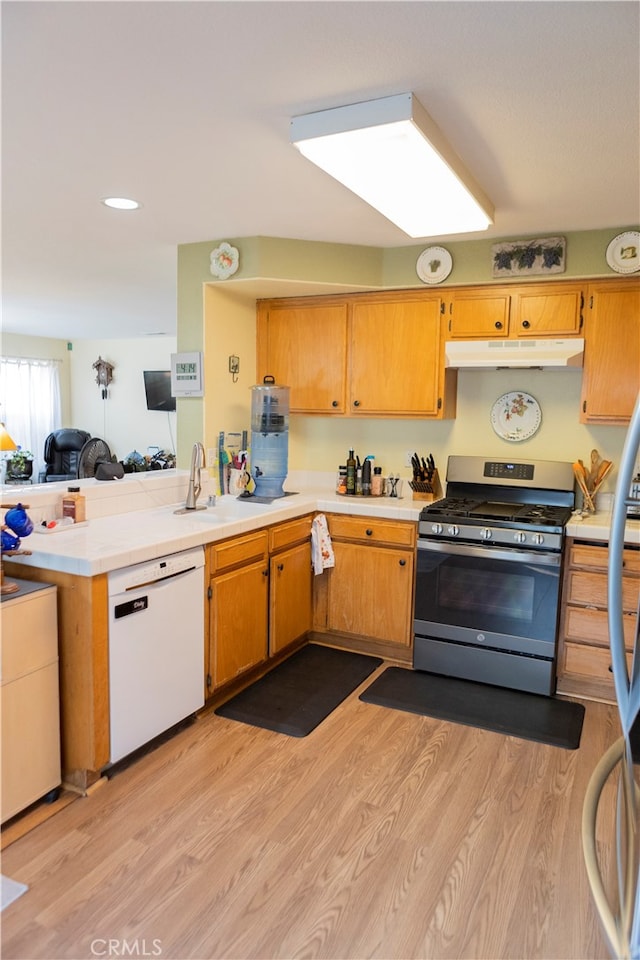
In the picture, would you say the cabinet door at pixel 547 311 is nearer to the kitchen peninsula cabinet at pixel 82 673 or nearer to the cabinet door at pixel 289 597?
the cabinet door at pixel 289 597

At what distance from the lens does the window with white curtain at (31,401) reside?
28.0ft

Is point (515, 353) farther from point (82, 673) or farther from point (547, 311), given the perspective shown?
point (82, 673)

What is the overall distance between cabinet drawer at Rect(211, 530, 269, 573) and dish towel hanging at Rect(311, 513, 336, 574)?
0.46 meters

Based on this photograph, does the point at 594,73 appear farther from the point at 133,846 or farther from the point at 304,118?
the point at 133,846

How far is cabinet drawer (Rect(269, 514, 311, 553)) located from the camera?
131 inches

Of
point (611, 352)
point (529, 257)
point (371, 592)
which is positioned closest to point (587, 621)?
point (371, 592)

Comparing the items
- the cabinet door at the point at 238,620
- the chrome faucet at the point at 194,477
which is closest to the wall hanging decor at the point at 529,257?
the chrome faucet at the point at 194,477

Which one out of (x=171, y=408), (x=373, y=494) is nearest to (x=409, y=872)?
(x=373, y=494)

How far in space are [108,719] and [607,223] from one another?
3183 mm

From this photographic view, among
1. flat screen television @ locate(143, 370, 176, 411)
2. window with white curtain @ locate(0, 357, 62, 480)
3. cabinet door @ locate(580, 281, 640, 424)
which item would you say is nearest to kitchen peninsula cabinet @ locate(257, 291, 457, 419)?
cabinet door @ locate(580, 281, 640, 424)

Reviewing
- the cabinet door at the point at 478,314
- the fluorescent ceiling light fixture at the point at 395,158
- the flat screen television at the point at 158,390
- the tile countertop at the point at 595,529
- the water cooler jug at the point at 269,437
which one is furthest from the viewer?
the flat screen television at the point at 158,390

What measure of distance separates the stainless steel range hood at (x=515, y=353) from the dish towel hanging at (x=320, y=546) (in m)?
1.17

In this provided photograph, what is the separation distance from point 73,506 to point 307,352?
5.81ft

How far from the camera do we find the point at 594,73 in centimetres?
173
